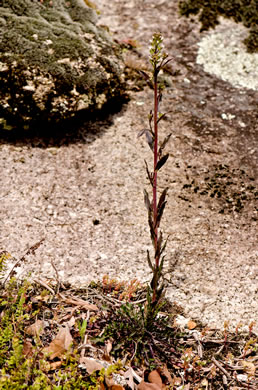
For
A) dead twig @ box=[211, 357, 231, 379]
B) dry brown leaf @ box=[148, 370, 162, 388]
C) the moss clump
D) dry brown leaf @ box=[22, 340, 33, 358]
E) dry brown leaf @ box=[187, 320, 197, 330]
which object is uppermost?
the moss clump

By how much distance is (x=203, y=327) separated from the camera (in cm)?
238

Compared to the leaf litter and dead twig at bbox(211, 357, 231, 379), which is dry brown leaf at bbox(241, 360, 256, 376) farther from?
dead twig at bbox(211, 357, 231, 379)

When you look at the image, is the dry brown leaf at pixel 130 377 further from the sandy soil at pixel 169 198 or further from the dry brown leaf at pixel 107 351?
the sandy soil at pixel 169 198

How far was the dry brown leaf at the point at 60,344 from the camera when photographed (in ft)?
6.85

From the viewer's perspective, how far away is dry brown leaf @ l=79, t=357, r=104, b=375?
2.02 m

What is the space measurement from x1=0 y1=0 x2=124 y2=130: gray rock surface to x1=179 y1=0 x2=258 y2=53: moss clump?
4.26 ft

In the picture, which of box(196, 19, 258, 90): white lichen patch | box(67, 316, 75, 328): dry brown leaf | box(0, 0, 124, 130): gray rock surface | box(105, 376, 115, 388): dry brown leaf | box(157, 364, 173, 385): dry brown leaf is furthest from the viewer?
box(196, 19, 258, 90): white lichen patch

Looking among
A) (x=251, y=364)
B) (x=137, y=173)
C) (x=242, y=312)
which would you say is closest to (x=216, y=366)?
(x=251, y=364)

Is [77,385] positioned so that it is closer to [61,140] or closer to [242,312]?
[242,312]

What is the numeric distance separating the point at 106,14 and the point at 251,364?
3870mm

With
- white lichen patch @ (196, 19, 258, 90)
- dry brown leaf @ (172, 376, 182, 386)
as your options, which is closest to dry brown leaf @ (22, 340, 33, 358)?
dry brown leaf @ (172, 376, 182, 386)

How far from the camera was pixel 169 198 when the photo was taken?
3.05 m

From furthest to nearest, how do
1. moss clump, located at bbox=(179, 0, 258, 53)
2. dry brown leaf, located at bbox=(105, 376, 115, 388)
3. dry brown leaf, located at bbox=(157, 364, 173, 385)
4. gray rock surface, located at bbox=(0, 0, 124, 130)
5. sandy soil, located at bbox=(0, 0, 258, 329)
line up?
moss clump, located at bbox=(179, 0, 258, 53)
gray rock surface, located at bbox=(0, 0, 124, 130)
sandy soil, located at bbox=(0, 0, 258, 329)
dry brown leaf, located at bbox=(157, 364, 173, 385)
dry brown leaf, located at bbox=(105, 376, 115, 388)

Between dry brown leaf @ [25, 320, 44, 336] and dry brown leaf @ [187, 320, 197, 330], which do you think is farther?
dry brown leaf @ [187, 320, 197, 330]
